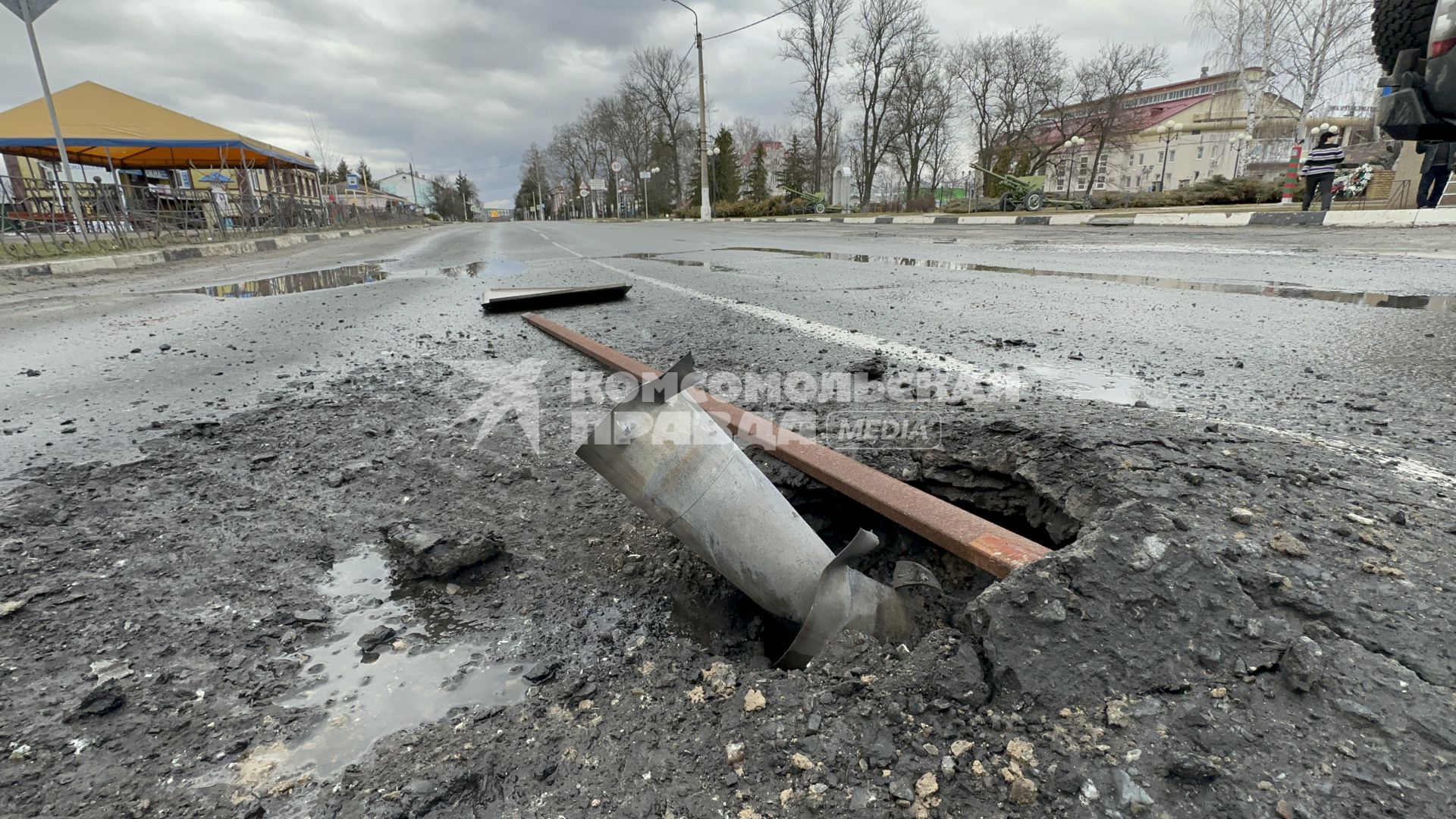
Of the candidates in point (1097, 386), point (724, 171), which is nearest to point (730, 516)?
point (1097, 386)

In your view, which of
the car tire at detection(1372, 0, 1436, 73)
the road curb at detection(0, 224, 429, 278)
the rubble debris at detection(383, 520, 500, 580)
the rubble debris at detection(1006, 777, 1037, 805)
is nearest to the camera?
the rubble debris at detection(1006, 777, 1037, 805)

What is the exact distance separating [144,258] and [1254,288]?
16270 mm

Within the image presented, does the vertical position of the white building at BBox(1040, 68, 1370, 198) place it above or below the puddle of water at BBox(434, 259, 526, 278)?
above

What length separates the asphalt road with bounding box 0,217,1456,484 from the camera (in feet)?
7.63

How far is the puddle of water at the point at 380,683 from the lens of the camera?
1.10 m

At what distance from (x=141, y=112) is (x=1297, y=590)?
2873 centimetres

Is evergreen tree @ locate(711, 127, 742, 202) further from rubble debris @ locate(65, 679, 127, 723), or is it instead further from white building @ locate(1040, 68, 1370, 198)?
rubble debris @ locate(65, 679, 127, 723)

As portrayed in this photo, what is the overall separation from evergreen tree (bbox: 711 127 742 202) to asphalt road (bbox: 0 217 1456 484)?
2171 inches

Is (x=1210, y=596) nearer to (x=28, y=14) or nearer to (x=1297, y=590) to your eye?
(x=1297, y=590)

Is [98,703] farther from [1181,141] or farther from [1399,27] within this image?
[1181,141]

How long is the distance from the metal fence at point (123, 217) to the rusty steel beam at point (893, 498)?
1539 cm

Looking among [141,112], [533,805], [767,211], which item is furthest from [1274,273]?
[767,211]

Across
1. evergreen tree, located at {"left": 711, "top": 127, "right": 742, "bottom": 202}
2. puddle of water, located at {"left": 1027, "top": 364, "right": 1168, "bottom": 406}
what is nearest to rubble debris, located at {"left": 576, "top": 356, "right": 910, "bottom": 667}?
puddle of water, located at {"left": 1027, "top": 364, "right": 1168, "bottom": 406}

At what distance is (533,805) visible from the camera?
3.14 feet
